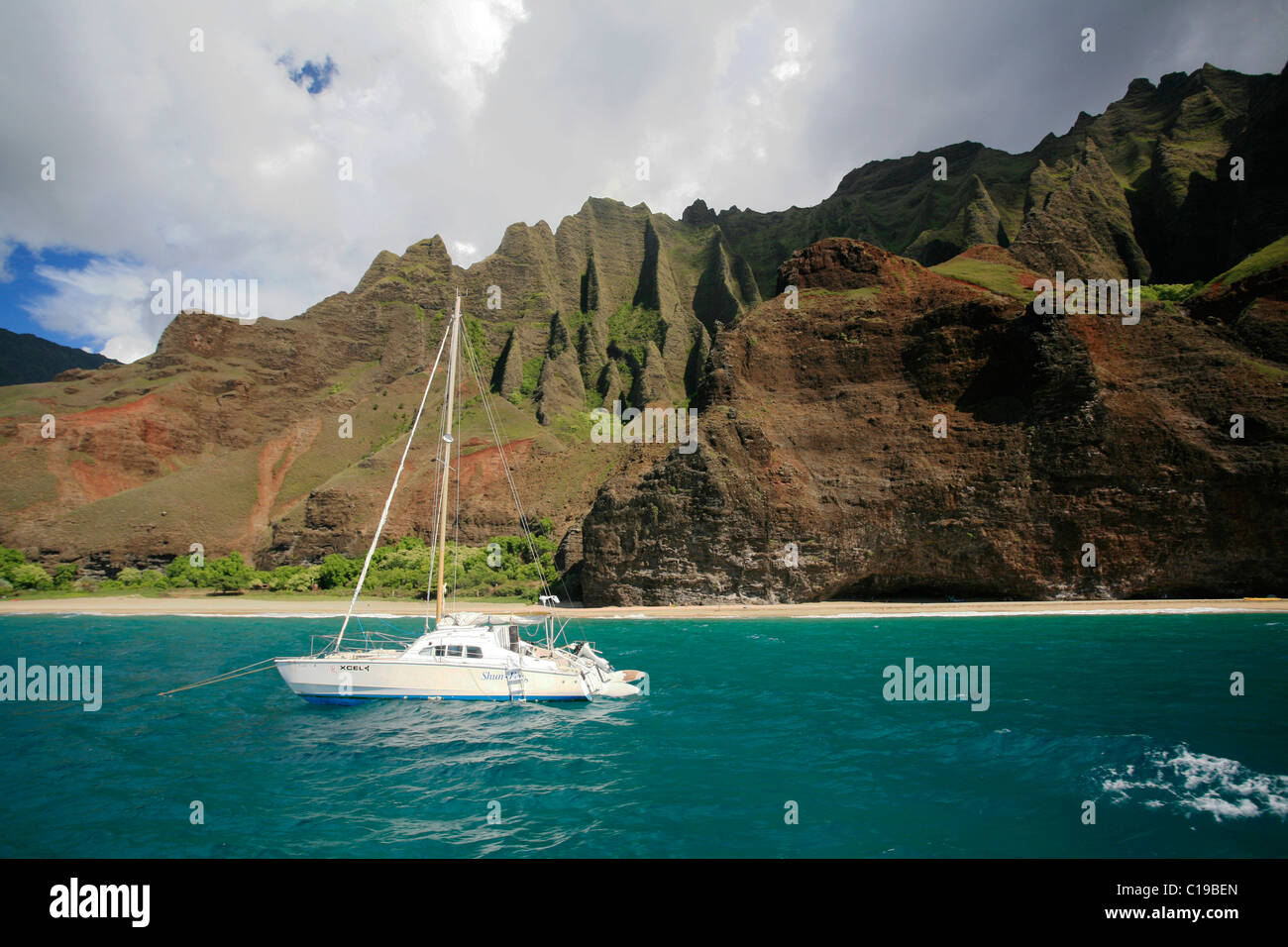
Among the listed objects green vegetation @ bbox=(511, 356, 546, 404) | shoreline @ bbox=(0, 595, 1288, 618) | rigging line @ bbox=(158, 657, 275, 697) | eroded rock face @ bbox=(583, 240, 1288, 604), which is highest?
green vegetation @ bbox=(511, 356, 546, 404)

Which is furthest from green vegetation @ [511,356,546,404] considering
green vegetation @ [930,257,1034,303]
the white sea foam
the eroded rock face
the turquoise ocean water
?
the white sea foam

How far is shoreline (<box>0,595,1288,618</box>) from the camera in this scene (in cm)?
4809

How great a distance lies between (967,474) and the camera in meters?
57.2

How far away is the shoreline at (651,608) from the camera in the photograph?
48.1 m

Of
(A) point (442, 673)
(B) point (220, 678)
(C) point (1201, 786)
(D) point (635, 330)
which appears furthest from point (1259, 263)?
(D) point (635, 330)

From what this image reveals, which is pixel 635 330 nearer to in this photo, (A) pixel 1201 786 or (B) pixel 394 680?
(B) pixel 394 680

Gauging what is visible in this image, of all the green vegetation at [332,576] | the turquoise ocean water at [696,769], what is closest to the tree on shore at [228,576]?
the green vegetation at [332,576]

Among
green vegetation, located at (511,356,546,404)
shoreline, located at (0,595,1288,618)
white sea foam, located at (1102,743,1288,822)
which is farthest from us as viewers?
green vegetation, located at (511,356,546,404)

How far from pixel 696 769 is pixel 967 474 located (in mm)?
50352

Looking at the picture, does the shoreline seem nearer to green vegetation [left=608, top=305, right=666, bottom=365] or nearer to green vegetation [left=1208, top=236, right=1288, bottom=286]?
green vegetation [left=1208, top=236, right=1288, bottom=286]

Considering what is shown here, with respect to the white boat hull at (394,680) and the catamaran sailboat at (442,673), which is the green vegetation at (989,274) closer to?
the catamaran sailboat at (442,673)

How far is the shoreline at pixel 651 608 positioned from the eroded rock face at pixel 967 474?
7.58 feet

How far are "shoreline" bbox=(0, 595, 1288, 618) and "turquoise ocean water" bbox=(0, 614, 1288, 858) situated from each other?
21114 mm

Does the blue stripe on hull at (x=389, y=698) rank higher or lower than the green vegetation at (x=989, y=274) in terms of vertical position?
lower
